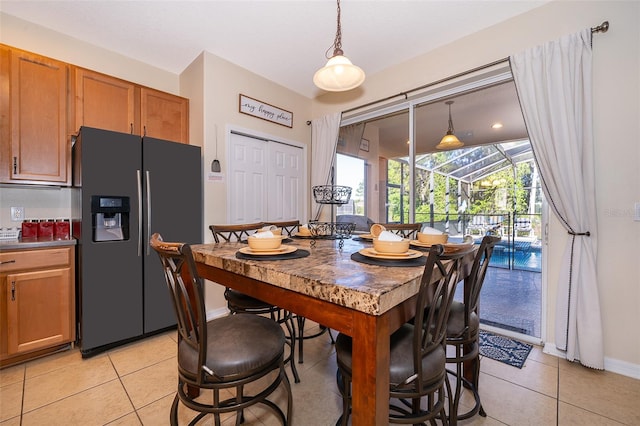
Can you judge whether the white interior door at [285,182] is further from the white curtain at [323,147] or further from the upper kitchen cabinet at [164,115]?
the upper kitchen cabinet at [164,115]

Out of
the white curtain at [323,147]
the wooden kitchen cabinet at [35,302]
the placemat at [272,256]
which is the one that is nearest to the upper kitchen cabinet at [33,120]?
the wooden kitchen cabinet at [35,302]

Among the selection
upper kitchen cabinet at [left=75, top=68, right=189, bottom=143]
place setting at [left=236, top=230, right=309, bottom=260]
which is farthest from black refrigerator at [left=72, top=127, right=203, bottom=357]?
place setting at [left=236, top=230, right=309, bottom=260]

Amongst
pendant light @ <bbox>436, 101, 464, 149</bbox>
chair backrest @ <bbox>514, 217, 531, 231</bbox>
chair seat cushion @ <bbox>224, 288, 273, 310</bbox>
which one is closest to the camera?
chair seat cushion @ <bbox>224, 288, 273, 310</bbox>

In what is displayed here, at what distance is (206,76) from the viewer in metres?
2.88

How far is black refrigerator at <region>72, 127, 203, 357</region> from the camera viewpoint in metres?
2.09

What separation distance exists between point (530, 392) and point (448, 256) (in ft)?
4.94

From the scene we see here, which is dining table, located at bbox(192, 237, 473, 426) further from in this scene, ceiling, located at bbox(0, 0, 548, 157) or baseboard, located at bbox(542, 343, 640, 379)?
ceiling, located at bbox(0, 0, 548, 157)

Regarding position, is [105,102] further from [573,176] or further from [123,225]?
[573,176]

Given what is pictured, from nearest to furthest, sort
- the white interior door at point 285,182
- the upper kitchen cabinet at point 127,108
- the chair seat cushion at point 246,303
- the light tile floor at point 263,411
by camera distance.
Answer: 1. the light tile floor at point 263,411
2. the chair seat cushion at point 246,303
3. the upper kitchen cabinet at point 127,108
4. the white interior door at point 285,182

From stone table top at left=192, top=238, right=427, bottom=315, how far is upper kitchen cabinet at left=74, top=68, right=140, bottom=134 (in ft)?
7.59

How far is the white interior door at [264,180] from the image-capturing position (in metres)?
3.15

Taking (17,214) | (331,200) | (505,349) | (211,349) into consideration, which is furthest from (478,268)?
(17,214)

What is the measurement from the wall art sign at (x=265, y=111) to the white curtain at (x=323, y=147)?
1.36 feet

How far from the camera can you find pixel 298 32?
8.54 ft
